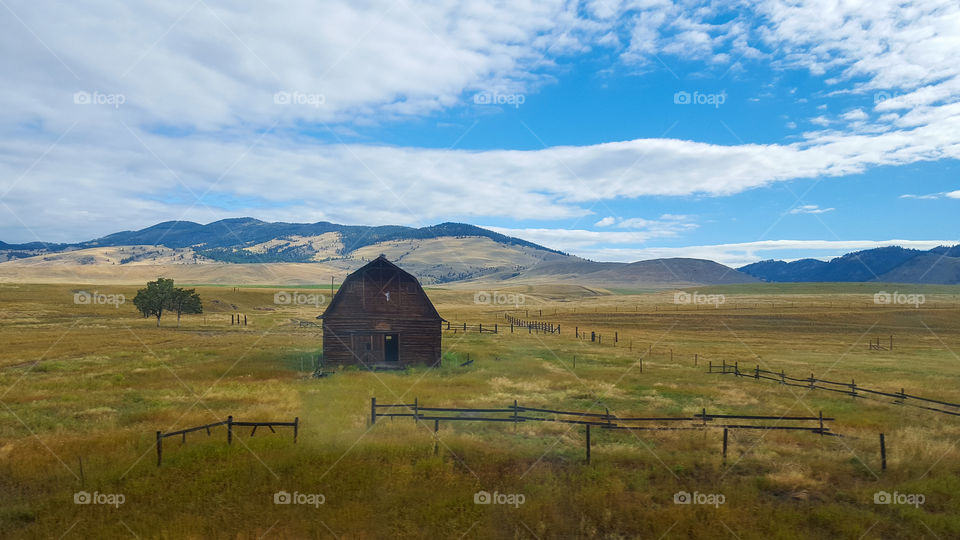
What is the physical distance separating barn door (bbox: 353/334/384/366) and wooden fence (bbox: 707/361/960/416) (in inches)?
891

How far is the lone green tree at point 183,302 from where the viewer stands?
6194 cm

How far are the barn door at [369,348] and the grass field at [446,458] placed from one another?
98.4 inches

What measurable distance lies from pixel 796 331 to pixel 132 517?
7214 centimetres

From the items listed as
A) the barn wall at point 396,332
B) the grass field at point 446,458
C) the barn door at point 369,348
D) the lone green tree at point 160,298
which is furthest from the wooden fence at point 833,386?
the lone green tree at point 160,298

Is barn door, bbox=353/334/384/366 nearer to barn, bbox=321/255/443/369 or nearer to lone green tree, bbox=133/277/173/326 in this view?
barn, bbox=321/255/443/369

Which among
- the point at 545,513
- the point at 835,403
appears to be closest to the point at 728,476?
the point at 545,513

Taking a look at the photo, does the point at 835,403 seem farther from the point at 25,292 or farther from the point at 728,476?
the point at 25,292

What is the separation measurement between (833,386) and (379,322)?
90.9ft

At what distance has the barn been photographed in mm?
31891

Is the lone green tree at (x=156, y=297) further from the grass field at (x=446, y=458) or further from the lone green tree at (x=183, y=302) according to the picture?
the grass field at (x=446, y=458)

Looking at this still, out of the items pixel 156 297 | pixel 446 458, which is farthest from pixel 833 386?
pixel 156 297

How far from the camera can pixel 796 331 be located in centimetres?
6294

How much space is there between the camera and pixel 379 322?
3238cm

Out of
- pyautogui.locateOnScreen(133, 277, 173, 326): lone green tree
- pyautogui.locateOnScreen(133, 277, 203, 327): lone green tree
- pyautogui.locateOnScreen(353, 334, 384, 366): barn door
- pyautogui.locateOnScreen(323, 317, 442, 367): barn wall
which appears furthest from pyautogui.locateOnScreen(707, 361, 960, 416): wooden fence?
pyautogui.locateOnScreen(133, 277, 173, 326): lone green tree
